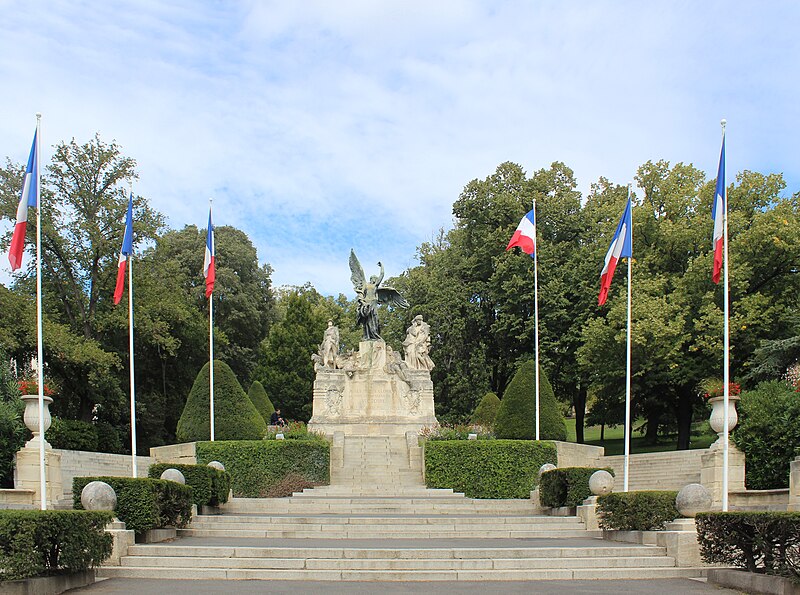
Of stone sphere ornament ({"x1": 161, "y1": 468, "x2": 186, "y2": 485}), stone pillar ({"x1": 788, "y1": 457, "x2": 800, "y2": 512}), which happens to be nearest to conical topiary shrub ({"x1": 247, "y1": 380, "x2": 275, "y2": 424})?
stone sphere ornament ({"x1": 161, "y1": 468, "x2": 186, "y2": 485})

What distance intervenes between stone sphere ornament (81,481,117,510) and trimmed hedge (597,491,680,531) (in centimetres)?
927

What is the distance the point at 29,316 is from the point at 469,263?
2106 centimetres

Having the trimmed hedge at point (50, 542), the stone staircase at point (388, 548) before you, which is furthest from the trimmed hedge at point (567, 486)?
the trimmed hedge at point (50, 542)

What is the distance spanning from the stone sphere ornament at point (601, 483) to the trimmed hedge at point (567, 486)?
1.03 meters

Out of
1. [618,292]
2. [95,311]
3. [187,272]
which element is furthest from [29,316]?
[618,292]

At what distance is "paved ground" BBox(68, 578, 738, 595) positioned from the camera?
41.5ft

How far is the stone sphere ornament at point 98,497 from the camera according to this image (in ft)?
50.3

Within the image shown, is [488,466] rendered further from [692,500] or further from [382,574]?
[382,574]

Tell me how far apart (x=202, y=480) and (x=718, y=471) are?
500 inches

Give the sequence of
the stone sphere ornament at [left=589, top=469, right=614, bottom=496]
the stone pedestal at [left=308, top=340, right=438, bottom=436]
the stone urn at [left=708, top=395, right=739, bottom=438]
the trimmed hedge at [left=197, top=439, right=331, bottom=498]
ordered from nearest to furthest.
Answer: the stone sphere ornament at [left=589, top=469, right=614, bottom=496] → the stone urn at [left=708, top=395, right=739, bottom=438] → the trimmed hedge at [left=197, top=439, right=331, bottom=498] → the stone pedestal at [left=308, top=340, right=438, bottom=436]

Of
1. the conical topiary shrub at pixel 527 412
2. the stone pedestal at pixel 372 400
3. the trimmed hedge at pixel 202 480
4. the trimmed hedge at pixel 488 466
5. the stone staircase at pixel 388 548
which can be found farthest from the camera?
the stone pedestal at pixel 372 400

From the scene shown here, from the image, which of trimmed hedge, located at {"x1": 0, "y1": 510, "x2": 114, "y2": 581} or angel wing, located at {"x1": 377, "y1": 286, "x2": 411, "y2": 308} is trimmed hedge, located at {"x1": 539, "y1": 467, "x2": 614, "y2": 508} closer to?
trimmed hedge, located at {"x1": 0, "y1": 510, "x2": 114, "y2": 581}

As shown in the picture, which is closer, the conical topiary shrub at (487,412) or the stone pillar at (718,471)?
the stone pillar at (718,471)

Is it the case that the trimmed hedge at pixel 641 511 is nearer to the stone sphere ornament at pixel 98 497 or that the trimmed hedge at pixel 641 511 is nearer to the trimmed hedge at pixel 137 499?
the trimmed hedge at pixel 137 499
